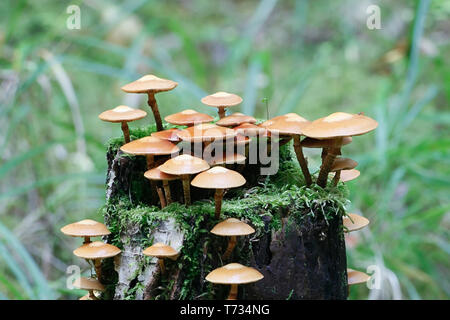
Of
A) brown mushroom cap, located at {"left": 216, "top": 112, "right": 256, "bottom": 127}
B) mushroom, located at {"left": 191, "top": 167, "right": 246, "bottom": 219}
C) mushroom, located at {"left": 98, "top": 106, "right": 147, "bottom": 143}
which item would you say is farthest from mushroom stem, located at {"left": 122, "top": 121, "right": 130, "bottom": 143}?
mushroom, located at {"left": 191, "top": 167, "right": 246, "bottom": 219}

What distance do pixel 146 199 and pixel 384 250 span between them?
2.65 metres

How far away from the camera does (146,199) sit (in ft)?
7.70

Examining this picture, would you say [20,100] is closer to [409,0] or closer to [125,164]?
[125,164]

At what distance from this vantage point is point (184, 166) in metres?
1.78

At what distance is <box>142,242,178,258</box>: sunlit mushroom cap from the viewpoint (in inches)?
69.8

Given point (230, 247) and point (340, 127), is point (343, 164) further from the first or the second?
point (230, 247)

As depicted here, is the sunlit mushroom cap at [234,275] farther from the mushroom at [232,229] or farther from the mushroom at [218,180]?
the mushroom at [218,180]

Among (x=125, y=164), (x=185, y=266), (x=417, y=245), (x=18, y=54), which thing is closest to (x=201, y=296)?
(x=185, y=266)

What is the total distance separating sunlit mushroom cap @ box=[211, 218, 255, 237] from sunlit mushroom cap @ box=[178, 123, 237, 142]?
14.3 inches

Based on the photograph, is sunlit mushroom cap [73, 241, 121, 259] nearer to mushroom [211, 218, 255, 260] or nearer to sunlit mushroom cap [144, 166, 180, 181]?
sunlit mushroom cap [144, 166, 180, 181]

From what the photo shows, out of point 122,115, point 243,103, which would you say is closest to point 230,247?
point 122,115

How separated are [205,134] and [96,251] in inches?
27.4

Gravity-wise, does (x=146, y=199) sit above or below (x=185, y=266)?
above

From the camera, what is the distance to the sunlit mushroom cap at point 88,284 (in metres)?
2.01
